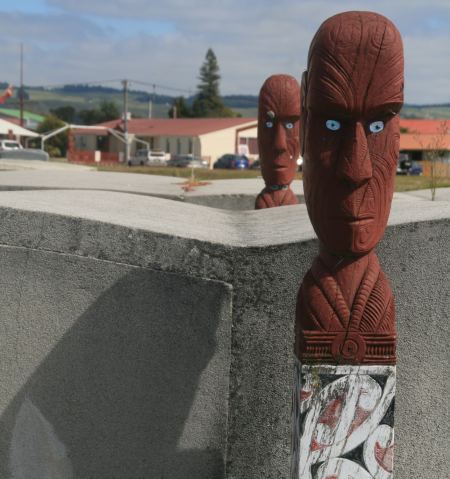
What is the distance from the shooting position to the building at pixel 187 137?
40.3m

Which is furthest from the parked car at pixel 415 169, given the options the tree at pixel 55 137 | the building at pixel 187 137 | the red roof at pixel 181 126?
the tree at pixel 55 137

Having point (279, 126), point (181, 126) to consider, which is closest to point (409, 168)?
point (181, 126)

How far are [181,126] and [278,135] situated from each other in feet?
125

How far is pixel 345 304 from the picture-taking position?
3.28 m

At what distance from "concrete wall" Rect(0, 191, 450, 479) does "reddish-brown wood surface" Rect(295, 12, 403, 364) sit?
955 millimetres

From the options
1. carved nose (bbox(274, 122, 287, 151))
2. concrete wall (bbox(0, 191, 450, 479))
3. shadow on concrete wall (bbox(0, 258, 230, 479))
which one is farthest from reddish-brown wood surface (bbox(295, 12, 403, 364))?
carved nose (bbox(274, 122, 287, 151))

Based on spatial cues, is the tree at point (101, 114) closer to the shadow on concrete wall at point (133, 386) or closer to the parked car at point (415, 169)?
the parked car at point (415, 169)

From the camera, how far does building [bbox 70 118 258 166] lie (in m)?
40.3

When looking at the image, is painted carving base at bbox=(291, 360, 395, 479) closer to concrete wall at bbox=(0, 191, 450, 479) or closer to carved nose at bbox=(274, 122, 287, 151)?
concrete wall at bbox=(0, 191, 450, 479)

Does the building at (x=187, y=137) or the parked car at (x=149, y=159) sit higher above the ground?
the building at (x=187, y=137)

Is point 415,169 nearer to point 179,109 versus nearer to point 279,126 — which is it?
point 279,126

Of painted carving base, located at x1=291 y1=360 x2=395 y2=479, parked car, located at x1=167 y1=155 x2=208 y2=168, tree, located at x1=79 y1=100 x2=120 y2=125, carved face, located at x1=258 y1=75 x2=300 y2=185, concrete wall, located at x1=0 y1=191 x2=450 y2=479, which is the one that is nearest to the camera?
painted carving base, located at x1=291 y1=360 x2=395 y2=479

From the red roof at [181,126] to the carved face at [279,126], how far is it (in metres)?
33.3

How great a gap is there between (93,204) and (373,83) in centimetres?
265
